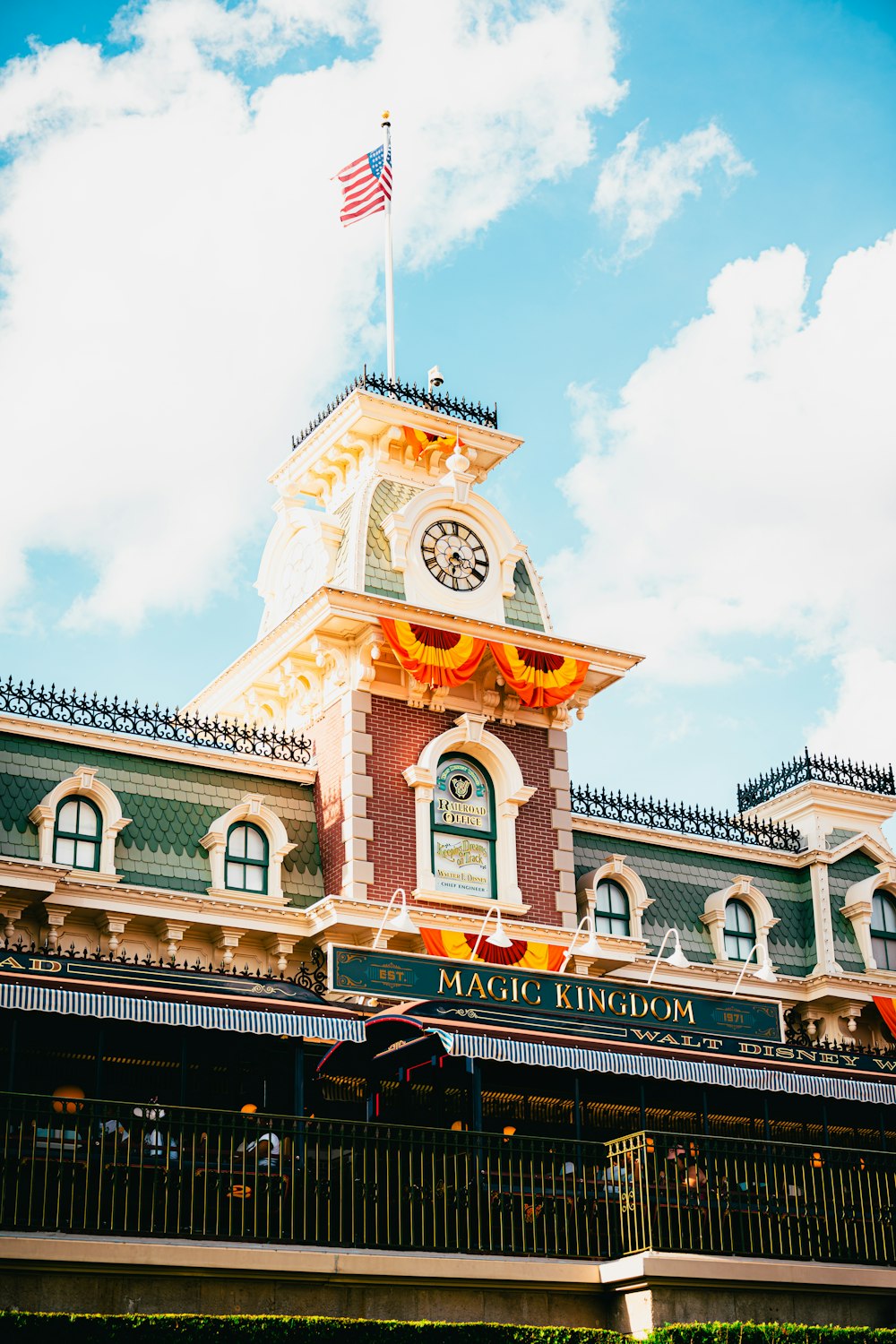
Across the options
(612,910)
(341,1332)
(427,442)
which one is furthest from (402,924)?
(341,1332)

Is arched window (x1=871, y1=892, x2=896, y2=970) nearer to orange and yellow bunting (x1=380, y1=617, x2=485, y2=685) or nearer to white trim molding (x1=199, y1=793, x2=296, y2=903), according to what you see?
orange and yellow bunting (x1=380, y1=617, x2=485, y2=685)

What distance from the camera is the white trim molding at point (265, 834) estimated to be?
26.8 meters

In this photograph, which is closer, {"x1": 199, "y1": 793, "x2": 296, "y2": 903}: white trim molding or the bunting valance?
{"x1": 199, "y1": 793, "x2": 296, "y2": 903}: white trim molding

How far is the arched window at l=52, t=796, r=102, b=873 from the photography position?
84.7 feet

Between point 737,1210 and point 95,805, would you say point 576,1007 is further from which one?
point 95,805

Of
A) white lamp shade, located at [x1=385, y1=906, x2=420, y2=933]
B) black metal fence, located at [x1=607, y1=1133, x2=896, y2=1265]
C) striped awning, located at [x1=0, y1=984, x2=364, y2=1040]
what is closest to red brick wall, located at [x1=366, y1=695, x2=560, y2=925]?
white lamp shade, located at [x1=385, y1=906, x2=420, y2=933]

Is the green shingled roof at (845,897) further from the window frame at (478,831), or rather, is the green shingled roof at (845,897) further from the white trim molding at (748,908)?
the window frame at (478,831)

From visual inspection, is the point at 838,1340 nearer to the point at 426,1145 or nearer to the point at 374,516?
the point at 426,1145

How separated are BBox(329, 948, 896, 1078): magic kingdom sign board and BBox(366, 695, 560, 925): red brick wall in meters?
2.29

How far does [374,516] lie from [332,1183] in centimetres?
1288

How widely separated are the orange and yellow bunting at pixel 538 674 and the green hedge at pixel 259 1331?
12.4 metres

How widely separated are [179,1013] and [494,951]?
303 inches

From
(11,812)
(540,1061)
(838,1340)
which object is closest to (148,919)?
(11,812)

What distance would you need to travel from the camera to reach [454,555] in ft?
97.9
